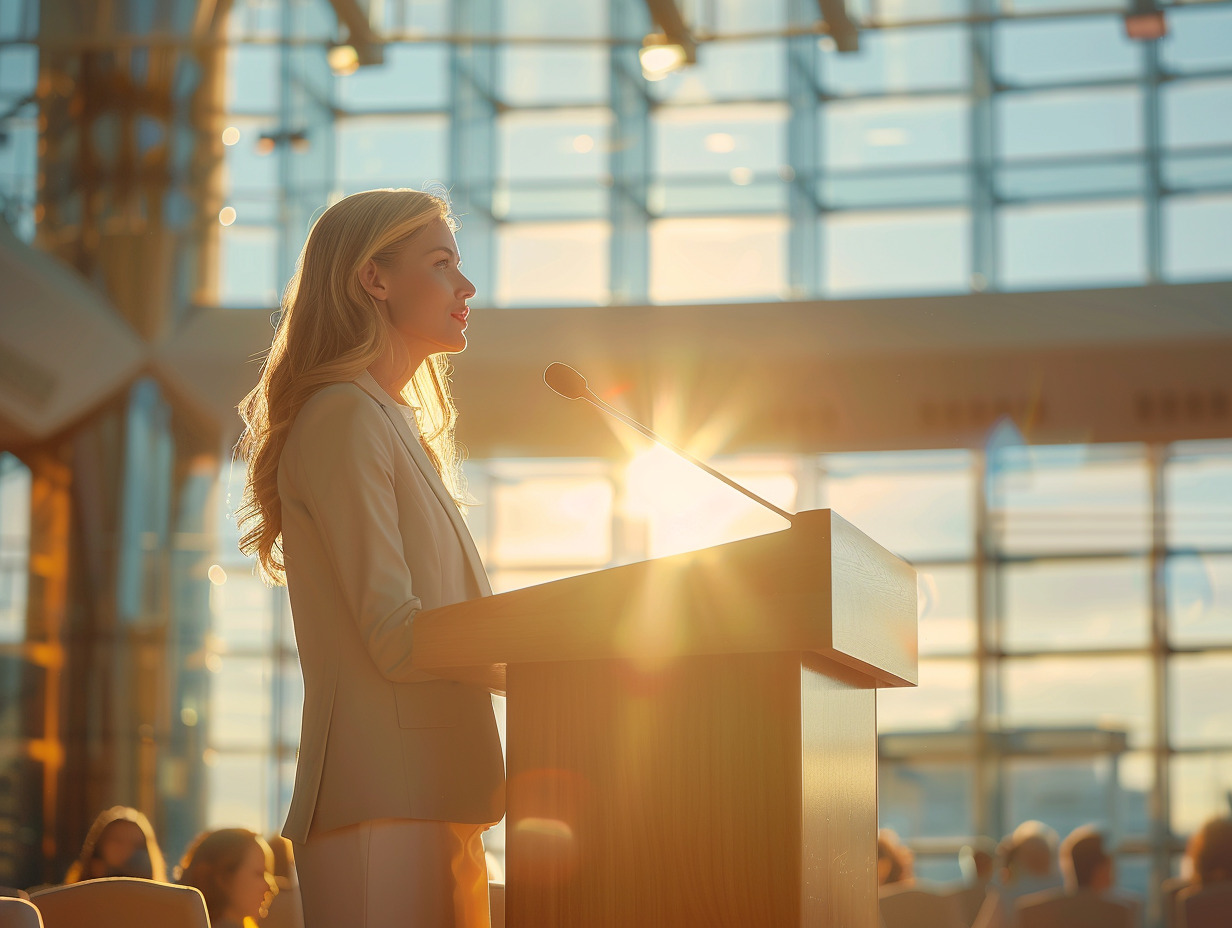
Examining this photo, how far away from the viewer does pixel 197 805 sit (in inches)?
394

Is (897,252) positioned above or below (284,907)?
above

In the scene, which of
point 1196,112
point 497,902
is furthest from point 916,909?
point 1196,112

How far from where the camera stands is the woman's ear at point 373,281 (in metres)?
1.87

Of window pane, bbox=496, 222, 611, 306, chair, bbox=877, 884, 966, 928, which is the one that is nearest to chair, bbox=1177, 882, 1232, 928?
chair, bbox=877, 884, 966, 928

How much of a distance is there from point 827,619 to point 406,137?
10053 mm

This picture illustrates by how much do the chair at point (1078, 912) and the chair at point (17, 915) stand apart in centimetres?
450

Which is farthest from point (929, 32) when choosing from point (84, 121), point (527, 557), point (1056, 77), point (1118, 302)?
point (84, 121)

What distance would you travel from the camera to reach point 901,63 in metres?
10.6

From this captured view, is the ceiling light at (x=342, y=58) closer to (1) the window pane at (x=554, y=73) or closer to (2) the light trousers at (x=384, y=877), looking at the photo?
(1) the window pane at (x=554, y=73)

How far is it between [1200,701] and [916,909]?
15.9 ft

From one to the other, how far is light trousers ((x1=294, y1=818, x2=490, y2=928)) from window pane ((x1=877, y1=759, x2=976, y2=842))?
347 inches

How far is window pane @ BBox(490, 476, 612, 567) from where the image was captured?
1066 centimetres

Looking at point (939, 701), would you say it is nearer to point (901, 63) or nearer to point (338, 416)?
point (901, 63)

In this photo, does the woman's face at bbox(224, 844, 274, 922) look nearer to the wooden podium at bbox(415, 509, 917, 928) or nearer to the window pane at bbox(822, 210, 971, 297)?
the wooden podium at bbox(415, 509, 917, 928)
